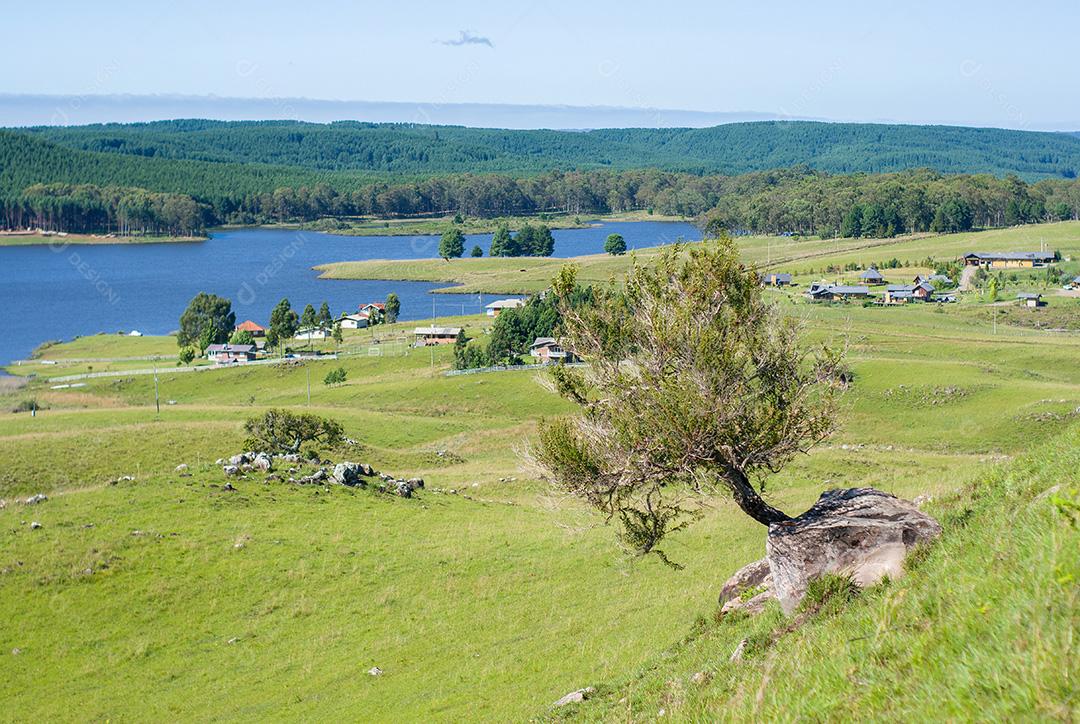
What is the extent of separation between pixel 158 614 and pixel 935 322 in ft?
295

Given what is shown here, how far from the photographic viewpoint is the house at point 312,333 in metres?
117

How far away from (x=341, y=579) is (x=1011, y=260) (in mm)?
143413

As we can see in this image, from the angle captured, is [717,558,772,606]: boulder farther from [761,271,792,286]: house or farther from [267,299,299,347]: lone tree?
[761,271,792,286]: house

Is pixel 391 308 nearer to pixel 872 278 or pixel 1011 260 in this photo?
pixel 872 278

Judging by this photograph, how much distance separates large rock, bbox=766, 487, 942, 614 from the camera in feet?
51.8

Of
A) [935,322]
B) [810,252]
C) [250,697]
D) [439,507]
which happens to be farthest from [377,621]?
[810,252]

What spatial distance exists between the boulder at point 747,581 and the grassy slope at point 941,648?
4.01m

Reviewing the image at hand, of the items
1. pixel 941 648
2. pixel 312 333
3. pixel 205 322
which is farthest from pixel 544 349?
pixel 941 648

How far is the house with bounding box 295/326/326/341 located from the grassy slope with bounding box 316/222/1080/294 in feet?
159

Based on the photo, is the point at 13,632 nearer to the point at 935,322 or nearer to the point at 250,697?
the point at 250,697

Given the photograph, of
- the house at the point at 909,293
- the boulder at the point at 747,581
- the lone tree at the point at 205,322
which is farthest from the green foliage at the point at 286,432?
the house at the point at 909,293

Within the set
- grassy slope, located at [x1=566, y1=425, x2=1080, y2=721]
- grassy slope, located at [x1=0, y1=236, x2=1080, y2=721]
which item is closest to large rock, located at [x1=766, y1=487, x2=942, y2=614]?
grassy slope, located at [x1=566, y1=425, x2=1080, y2=721]

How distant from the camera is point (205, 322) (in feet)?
364

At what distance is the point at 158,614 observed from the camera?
26312 mm
